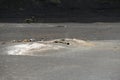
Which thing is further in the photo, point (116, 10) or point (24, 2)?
point (24, 2)

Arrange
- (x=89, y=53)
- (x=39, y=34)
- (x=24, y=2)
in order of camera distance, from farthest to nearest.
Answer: (x=24, y=2)
(x=39, y=34)
(x=89, y=53)

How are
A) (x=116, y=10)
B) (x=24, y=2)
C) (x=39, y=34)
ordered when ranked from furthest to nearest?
(x=24, y=2) → (x=116, y=10) → (x=39, y=34)

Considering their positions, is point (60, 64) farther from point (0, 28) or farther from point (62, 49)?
point (0, 28)

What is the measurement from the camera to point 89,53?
1582 cm

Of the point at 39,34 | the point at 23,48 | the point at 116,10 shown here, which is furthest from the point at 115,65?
the point at 116,10

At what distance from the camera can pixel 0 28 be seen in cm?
2766

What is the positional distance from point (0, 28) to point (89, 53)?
511 inches

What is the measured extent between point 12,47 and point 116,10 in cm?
2303

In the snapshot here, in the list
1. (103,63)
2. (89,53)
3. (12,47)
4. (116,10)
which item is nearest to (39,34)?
(12,47)

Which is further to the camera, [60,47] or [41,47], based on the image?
[60,47]

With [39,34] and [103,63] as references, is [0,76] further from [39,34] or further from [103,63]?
[39,34]

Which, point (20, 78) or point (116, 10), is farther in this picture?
point (116, 10)

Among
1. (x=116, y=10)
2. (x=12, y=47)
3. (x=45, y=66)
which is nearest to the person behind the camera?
(x=45, y=66)

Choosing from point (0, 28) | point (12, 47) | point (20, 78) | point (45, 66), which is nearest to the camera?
point (20, 78)
